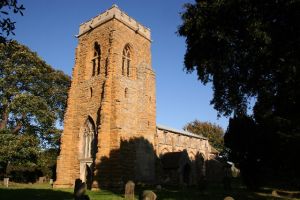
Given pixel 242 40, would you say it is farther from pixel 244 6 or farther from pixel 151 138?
pixel 151 138

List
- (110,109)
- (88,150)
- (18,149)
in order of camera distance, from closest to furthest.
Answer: (110,109), (88,150), (18,149)

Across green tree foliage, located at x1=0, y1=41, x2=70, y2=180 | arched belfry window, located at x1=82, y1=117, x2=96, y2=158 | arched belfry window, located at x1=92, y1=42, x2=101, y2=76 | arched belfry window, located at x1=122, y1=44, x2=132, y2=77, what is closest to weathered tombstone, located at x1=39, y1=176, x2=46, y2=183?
green tree foliage, located at x1=0, y1=41, x2=70, y2=180

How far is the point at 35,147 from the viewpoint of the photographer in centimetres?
3322

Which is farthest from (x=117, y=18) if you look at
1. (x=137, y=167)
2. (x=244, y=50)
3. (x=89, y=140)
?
(x=244, y=50)

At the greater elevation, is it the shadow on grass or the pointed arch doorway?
the pointed arch doorway

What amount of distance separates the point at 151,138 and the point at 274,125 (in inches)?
455

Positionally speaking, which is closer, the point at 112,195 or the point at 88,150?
the point at 112,195

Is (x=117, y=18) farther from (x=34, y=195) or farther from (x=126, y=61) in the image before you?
(x=34, y=195)

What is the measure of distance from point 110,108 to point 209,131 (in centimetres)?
4876

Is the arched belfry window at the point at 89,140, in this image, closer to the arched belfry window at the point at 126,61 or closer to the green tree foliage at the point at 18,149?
the arched belfry window at the point at 126,61

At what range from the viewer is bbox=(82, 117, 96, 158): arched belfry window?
26186mm

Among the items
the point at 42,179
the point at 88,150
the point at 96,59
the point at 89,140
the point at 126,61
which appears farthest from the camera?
the point at 42,179

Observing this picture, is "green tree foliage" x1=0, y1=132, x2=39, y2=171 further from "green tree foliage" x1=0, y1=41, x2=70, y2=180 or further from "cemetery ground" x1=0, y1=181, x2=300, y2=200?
"cemetery ground" x1=0, y1=181, x2=300, y2=200

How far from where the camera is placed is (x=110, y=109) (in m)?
25.3
